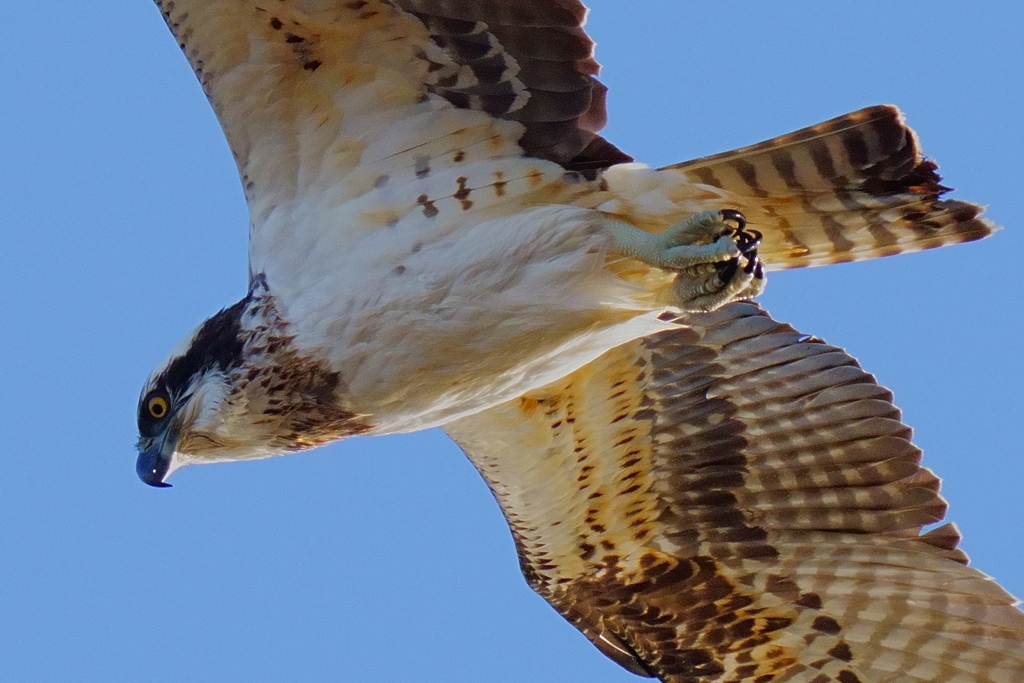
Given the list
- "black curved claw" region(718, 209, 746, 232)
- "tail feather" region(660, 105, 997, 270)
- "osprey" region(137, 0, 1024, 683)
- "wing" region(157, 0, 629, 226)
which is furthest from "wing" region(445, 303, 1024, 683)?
"wing" region(157, 0, 629, 226)

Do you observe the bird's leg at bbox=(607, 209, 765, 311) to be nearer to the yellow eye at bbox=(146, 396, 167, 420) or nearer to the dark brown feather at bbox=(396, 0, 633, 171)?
the dark brown feather at bbox=(396, 0, 633, 171)

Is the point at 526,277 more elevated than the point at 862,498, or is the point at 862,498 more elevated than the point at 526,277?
the point at 526,277

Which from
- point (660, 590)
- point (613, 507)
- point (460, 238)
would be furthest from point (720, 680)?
point (460, 238)

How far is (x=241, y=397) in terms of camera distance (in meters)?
5.66

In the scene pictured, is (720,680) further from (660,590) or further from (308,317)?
(308,317)

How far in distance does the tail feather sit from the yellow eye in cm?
236

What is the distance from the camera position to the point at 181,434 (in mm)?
5859

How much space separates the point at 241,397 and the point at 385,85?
142cm

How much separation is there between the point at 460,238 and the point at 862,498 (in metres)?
2.53

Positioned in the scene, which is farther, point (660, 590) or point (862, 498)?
point (660, 590)

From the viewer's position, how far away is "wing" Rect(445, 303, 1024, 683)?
21.9 ft

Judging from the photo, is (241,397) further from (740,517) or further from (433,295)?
(740,517)

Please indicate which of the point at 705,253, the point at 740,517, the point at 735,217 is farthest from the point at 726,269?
the point at 740,517

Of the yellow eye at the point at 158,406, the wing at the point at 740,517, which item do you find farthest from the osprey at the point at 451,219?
the wing at the point at 740,517
